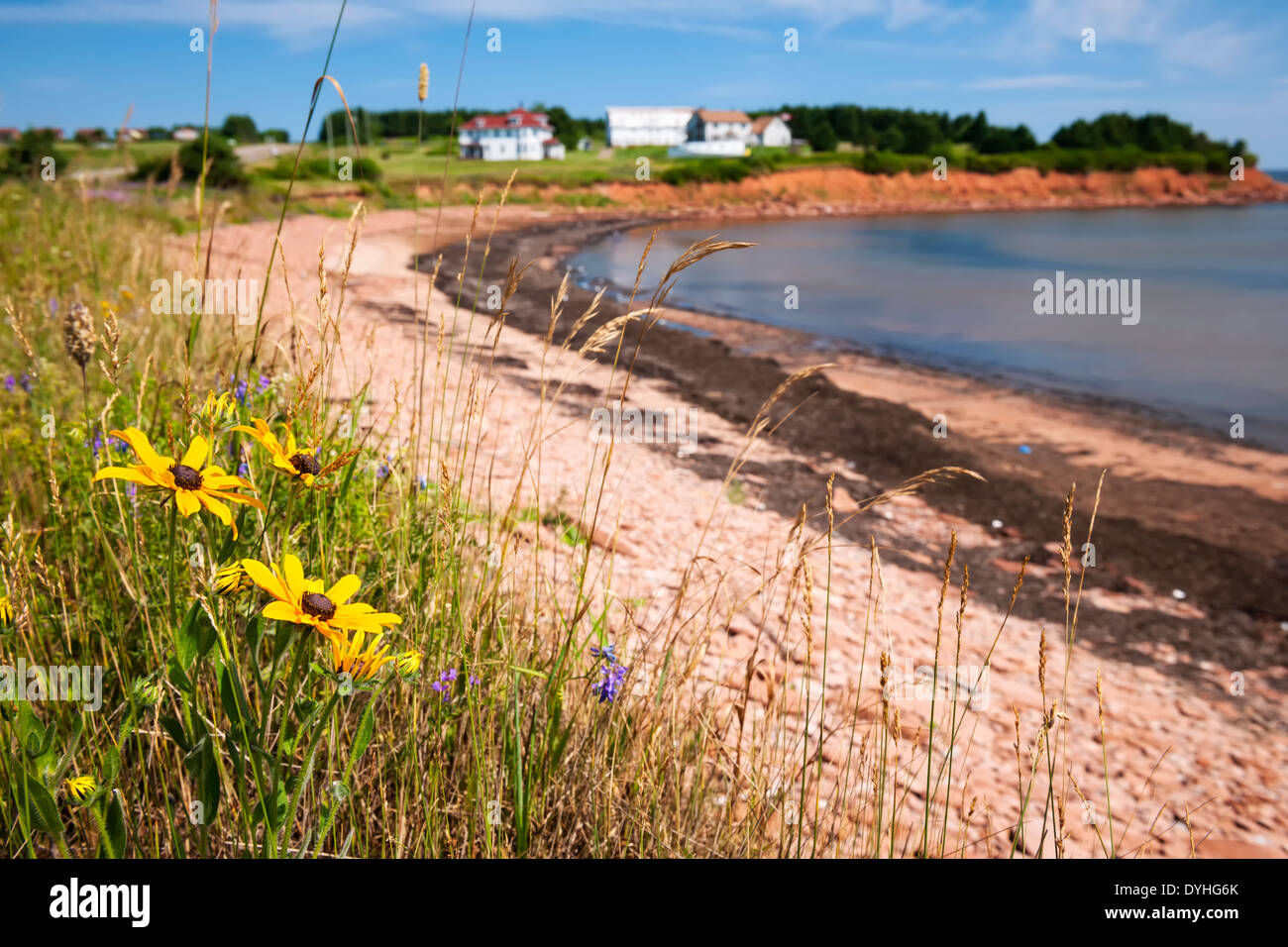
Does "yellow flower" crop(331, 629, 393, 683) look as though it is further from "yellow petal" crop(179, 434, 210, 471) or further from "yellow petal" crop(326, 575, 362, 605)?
"yellow petal" crop(179, 434, 210, 471)

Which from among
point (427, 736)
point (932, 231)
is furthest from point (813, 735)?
point (932, 231)

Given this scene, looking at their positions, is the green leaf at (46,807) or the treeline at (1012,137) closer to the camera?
the green leaf at (46,807)

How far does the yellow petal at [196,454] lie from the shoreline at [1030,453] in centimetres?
376

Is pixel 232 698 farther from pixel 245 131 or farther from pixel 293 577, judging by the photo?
pixel 245 131

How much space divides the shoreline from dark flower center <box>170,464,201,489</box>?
3817mm

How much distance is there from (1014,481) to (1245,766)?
13.6 ft

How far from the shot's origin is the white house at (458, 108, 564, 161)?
3159 inches

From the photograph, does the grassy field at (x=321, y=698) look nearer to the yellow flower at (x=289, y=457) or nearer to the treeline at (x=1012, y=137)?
the yellow flower at (x=289, y=457)

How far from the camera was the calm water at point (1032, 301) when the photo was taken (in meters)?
13.4

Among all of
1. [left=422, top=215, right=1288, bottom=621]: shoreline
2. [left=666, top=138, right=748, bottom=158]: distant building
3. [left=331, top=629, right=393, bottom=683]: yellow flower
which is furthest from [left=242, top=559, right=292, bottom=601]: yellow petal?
[left=666, top=138, right=748, bottom=158]: distant building

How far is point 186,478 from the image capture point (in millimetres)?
1229

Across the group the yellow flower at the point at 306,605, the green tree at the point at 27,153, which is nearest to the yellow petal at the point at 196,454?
the yellow flower at the point at 306,605

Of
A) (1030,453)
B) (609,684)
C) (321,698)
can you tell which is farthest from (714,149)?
(321,698)
